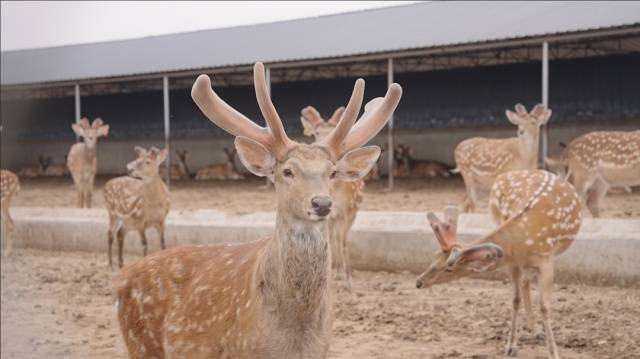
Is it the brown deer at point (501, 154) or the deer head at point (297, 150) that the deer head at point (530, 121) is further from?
the deer head at point (297, 150)

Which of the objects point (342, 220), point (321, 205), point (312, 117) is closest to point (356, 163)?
point (321, 205)

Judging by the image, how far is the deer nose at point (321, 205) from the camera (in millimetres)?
2744

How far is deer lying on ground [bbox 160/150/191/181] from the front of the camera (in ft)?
71.6

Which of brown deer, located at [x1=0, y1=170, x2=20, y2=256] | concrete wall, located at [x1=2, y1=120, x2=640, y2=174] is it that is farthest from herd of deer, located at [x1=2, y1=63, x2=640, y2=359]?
concrete wall, located at [x1=2, y1=120, x2=640, y2=174]

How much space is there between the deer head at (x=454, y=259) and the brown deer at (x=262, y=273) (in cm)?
174

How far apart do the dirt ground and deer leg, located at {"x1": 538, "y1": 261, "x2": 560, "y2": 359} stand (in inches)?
160

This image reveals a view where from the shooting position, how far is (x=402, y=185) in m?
16.8

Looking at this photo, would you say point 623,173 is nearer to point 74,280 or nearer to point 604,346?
point 604,346

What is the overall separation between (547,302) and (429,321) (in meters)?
1.25

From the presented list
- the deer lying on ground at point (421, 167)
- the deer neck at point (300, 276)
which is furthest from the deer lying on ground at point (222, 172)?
the deer neck at point (300, 276)

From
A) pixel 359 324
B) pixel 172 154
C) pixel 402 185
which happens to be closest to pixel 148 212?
pixel 359 324

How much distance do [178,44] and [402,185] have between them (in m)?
9.92

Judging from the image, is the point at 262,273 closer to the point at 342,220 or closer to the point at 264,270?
the point at 264,270

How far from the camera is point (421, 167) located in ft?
61.5
